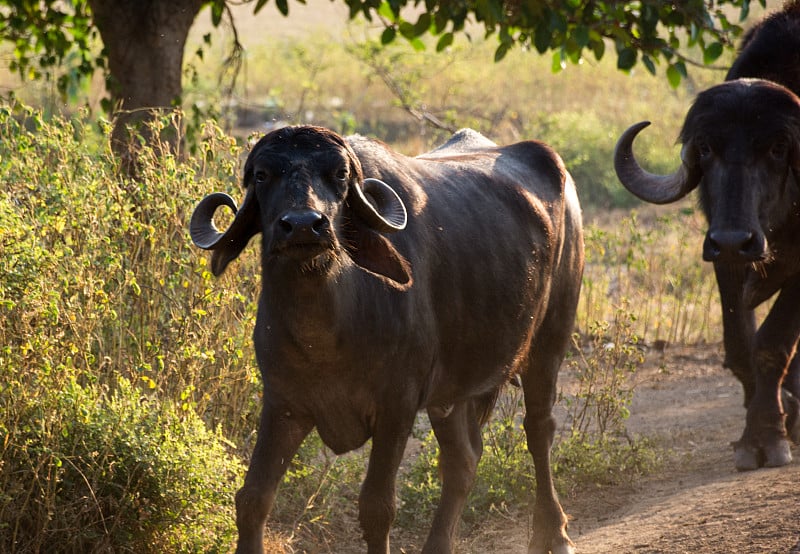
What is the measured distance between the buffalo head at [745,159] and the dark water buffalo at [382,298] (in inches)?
31.9

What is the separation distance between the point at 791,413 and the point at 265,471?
3353mm

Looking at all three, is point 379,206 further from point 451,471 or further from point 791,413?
point 791,413

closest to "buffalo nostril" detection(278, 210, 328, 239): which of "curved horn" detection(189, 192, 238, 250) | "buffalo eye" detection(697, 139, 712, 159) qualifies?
"curved horn" detection(189, 192, 238, 250)

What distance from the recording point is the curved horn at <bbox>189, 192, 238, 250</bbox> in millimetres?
3619

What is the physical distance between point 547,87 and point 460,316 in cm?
1613

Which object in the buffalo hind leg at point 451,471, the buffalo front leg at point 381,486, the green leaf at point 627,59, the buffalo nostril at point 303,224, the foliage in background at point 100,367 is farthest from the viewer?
the green leaf at point 627,59

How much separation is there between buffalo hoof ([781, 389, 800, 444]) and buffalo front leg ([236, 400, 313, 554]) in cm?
314

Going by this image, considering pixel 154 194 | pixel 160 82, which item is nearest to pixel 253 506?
pixel 154 194

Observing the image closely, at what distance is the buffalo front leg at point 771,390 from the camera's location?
18.4 feet

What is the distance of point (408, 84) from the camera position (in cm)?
1103

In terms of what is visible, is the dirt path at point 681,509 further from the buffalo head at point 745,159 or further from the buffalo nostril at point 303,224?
the buffalo nostril at point 303,224

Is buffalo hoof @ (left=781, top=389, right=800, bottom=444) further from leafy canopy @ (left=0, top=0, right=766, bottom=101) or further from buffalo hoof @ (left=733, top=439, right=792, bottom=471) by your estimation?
leafy canopy @ (left=0, top=0, right=766, bottom=101)

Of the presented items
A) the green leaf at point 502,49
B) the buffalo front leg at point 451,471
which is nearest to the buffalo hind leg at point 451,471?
the buffalo front leg at point 451,471

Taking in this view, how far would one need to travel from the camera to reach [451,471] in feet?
15.9
